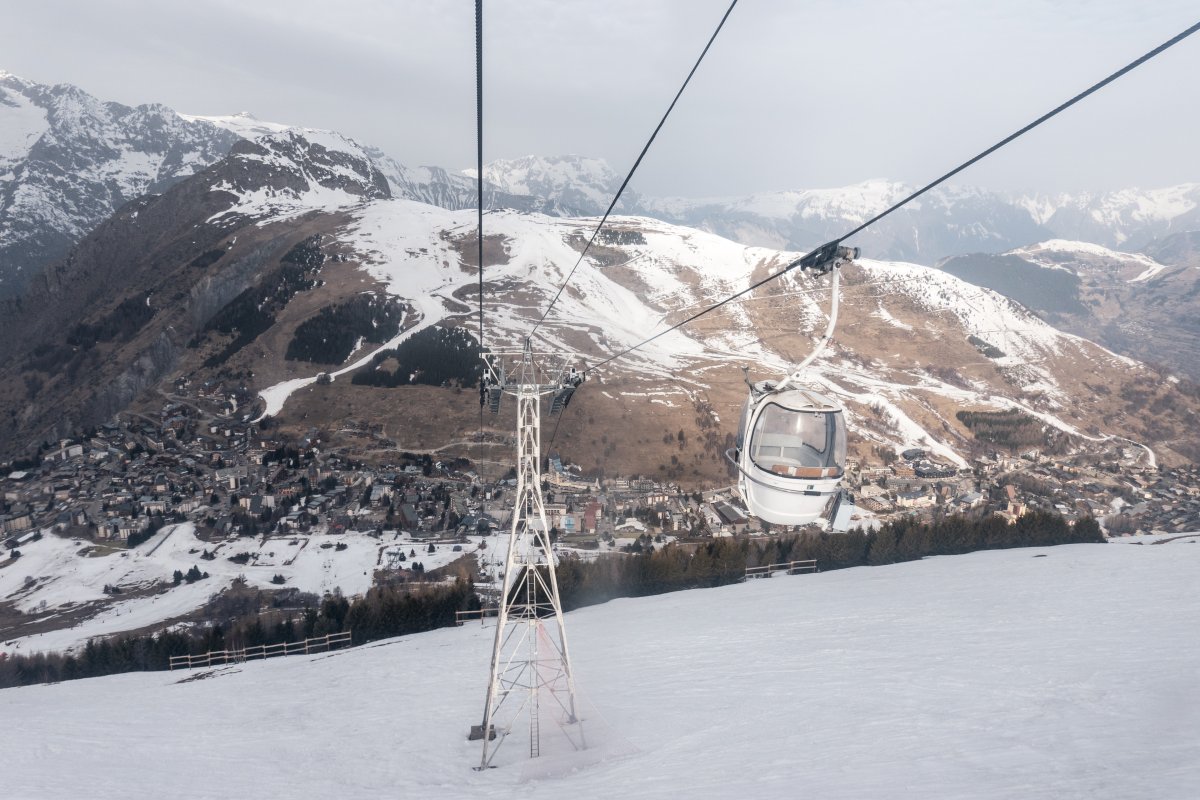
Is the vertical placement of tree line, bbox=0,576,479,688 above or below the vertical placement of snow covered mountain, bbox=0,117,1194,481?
below

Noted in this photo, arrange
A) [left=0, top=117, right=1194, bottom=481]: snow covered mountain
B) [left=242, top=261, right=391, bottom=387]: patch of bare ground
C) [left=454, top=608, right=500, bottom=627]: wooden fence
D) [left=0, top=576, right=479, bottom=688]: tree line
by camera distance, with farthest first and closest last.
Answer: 1. [left=242, top=261, right=391, bottom=387]: patch of bare ground
2. [left=0, top=117, right=1194, bottom=481]: snow covered mountain
3. [left=0, top=576, right=479, bottom=688]: tree line
4. [left=454, top=608, right=500, bottom=627]: wooden fence

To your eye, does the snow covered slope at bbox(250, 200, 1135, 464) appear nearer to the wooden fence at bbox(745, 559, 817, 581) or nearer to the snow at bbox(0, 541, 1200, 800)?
the wooden fence at bbox(745, 559, 817, 581)

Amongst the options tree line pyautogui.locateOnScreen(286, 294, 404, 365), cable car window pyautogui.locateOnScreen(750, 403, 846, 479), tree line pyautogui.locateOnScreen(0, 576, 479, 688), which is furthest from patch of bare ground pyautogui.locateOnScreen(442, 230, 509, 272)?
cable car window pyautogui.locateOnScreen(750, 403, 846, 479)

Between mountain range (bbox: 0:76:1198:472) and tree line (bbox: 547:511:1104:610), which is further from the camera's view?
mountain range (bbox: 0:76:1198:472)

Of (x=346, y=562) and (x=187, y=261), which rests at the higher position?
(x=187, y=261)

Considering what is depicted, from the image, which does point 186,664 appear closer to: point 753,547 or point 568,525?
point 568,525

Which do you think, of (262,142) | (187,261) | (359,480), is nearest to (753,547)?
(359,480)
